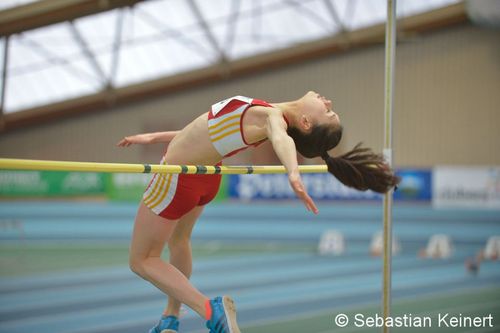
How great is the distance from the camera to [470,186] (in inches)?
392

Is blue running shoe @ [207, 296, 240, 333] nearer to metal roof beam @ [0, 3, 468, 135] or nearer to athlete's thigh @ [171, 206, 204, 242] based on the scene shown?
athlete's thigh @ [171, 206, 204, 242]

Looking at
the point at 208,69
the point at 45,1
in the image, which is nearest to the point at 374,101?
the point at 208,69

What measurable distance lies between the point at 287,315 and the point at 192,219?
82.5 inches

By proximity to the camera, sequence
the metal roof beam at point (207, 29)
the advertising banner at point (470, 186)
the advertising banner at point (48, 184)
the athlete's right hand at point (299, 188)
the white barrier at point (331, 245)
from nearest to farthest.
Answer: the athlete's right hand at point (299, 188)
the white barrier at point (331, 245)
the advertising banner at point (470, 186)
the advertising banner at point (48, 184)
the metal roof beam at point (207, 29)

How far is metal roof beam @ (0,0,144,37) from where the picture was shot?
11.4 m

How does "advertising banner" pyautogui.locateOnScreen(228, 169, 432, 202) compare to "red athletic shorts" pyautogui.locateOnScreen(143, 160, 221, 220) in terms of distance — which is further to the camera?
"advertising banner" pyautogui.locateOnScreen(228, 169, 432, 202)

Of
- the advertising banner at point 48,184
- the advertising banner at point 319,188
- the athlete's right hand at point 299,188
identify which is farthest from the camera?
the advertising banner at point 48,184

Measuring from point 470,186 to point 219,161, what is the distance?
292 inches

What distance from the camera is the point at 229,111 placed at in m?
3.06

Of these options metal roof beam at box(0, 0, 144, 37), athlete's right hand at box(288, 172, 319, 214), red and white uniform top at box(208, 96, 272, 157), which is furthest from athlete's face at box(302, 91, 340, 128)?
metal roof beam at box(0, 0, 144, 37)

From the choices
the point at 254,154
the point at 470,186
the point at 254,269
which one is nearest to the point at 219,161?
the point at 254,269

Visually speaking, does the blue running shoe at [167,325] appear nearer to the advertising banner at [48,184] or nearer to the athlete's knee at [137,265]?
the athlete's knee at [137,265]

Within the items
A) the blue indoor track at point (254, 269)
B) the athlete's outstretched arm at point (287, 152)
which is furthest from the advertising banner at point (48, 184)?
the athlete's outstretched arm at point (287, 152)

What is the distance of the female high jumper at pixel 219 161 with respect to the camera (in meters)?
2.99
